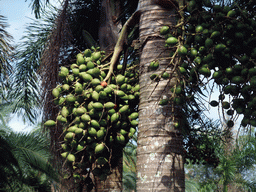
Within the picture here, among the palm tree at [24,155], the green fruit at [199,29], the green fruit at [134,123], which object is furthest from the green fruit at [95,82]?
the palm tree at [24,155]

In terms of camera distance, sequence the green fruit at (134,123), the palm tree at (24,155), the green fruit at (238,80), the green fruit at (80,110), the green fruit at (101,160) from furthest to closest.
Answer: the palm tree at (24,155), the green fruit at (134,123), the green fruit at (101,160), the green fruit at (80,110), the green fruit at (238,80)

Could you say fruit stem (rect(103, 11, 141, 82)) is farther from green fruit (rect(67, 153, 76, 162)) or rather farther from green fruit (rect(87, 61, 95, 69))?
green fruit (rect(67, 153, 76, 162))

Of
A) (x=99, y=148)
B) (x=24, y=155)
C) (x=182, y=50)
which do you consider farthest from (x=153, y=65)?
(x=24, y=155)

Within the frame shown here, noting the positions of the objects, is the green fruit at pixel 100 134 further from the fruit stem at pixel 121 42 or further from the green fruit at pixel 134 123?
the fruit stem at pixel 121 42

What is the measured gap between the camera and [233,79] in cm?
122

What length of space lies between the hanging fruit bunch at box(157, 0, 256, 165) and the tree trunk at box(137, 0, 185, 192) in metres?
0.11

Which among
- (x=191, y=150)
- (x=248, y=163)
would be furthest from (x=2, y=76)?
(x=248, y=163)

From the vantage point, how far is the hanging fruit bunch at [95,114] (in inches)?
61.7

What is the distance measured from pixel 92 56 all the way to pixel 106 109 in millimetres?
439

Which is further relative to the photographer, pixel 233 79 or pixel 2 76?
pixel 2 76

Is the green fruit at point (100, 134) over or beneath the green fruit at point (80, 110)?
beneath

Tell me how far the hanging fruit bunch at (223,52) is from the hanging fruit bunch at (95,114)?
330mm

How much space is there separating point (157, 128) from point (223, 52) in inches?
19.6

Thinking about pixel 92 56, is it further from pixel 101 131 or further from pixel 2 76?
pixel 2 76
